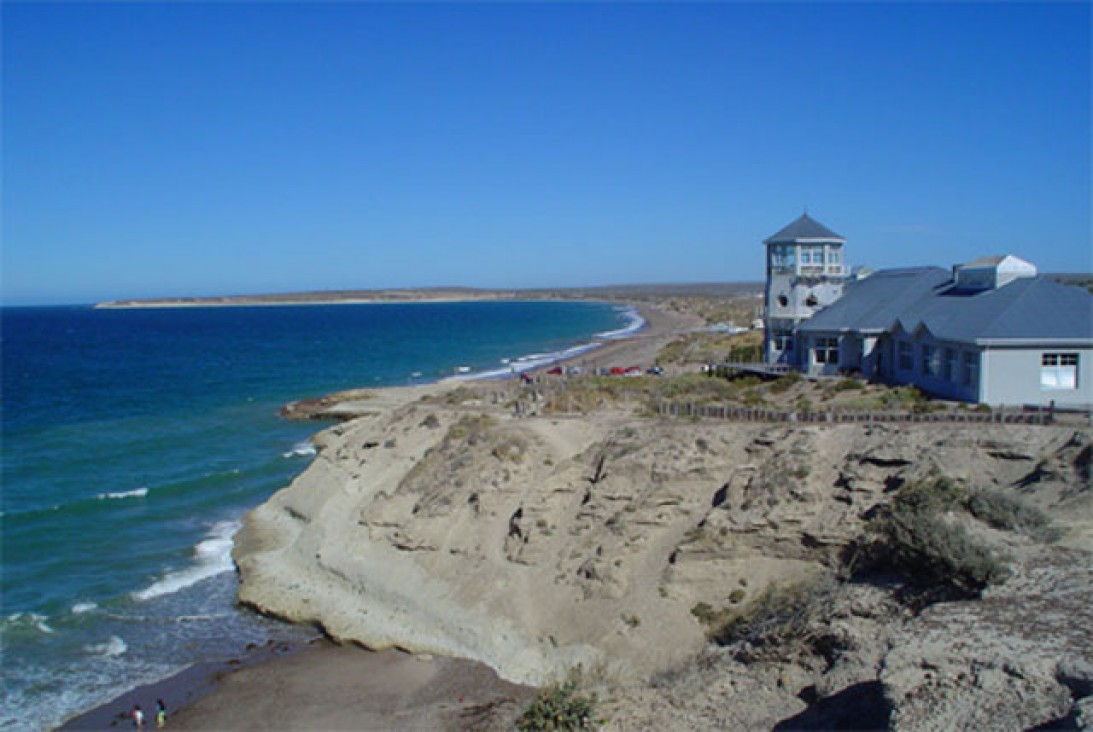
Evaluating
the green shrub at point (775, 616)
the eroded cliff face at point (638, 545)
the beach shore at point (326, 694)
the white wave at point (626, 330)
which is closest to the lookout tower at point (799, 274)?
the eroded cliff face at point (638, 545)

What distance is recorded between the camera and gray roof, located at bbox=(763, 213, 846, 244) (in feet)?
126

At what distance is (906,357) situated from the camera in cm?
3291

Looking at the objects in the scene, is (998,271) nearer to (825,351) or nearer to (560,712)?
(825,351)

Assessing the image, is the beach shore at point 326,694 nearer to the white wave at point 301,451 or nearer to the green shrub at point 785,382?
the green shrub at point 785,382

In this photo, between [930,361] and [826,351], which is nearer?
[930,361]

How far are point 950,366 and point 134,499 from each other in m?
32.9

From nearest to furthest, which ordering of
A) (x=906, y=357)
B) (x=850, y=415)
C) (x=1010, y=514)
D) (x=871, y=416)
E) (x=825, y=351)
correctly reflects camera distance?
(x=1010, y=514) < (x=871, y=416) < (x=850, y=415) < (x=906, y=357) < (x=825, y=351)

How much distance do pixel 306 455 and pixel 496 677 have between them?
26.8 m

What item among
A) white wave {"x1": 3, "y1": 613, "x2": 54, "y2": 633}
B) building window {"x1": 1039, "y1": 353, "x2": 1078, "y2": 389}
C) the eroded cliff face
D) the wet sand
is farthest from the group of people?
building window {"x1": 1039, "y1": 353, "x2": 1078, "y2": 389}

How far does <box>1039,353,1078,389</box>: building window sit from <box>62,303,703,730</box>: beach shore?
19.1 metres

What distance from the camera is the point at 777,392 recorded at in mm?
34250

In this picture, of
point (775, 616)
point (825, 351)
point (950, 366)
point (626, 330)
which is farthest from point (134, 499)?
point (626, 330)

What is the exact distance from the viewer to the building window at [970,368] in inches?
1099

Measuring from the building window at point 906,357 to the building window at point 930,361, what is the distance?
2.53 feet
